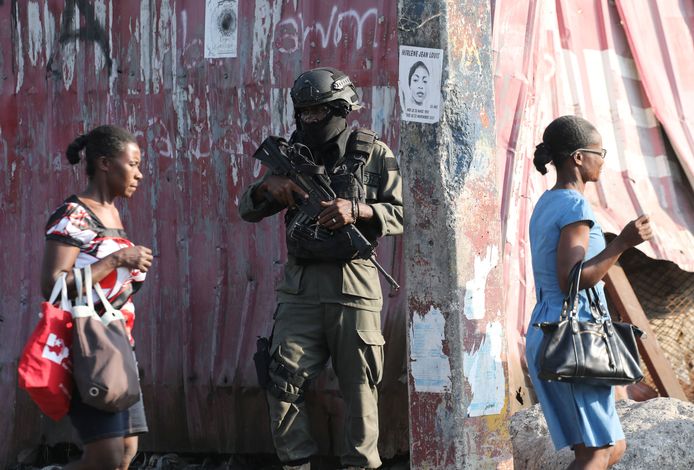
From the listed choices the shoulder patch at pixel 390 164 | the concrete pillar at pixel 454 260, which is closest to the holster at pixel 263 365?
the concrete pillar at pixel 454 260

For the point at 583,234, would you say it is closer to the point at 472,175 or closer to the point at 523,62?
the point at 472,175

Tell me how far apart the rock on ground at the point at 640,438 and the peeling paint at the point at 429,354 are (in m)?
1.04

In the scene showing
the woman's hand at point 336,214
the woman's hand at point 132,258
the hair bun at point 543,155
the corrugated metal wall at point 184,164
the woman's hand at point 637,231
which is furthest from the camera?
the corrugated metal wall at point 184,164

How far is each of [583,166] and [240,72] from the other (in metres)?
2.68

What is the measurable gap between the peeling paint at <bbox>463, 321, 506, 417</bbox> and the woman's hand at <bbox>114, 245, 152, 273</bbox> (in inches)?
53.4

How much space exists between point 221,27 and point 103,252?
244 cm

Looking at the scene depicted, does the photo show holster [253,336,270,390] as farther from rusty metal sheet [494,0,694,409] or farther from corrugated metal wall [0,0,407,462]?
rusty metal sheet [494,0,694,409]

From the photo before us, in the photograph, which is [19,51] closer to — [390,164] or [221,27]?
[221,27]

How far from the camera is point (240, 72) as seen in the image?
6273 mm

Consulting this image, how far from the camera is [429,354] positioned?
14.6 ft

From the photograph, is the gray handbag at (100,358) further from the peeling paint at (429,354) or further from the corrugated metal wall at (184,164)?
the corrugated metal wall at (184,164)

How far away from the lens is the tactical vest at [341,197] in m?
4.95

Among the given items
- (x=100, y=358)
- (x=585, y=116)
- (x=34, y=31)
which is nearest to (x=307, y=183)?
(x=100, y=358)

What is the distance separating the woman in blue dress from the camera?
155 inches
